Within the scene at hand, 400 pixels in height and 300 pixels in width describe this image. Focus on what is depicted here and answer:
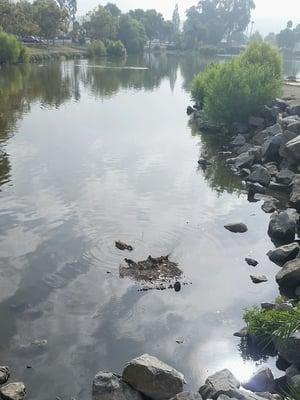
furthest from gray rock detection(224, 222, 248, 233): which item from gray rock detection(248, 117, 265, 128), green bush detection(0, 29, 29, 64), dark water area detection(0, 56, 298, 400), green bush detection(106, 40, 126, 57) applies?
green bush detection(106, 40, 126, 57)

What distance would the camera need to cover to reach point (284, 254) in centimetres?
1706

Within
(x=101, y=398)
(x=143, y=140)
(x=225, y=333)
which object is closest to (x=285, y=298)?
(x=225, y=333)

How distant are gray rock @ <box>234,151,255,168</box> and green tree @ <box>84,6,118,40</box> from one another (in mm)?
137336

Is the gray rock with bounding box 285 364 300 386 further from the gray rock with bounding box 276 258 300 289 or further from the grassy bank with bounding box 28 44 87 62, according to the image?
the grassy bank with bounding box 28 44 87 62

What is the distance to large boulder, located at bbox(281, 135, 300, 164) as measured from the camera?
2602 cm

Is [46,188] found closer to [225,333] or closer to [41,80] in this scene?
[225,333]

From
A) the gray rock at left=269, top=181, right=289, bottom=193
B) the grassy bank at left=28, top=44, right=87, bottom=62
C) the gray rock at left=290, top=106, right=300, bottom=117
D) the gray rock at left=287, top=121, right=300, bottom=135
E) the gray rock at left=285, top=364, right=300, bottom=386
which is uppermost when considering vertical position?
the grassy bank at left=28, top=44, right=87, bottom=62

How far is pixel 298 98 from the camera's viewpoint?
46.5 metres

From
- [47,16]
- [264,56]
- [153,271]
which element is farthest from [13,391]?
[47,16]

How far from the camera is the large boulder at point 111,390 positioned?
10.1 m

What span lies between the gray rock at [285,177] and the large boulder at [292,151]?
0.94m

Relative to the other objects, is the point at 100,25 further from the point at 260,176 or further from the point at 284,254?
the point at 284,254

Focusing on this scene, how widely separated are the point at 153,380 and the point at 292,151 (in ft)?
62.8

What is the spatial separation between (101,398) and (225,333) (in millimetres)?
4344
